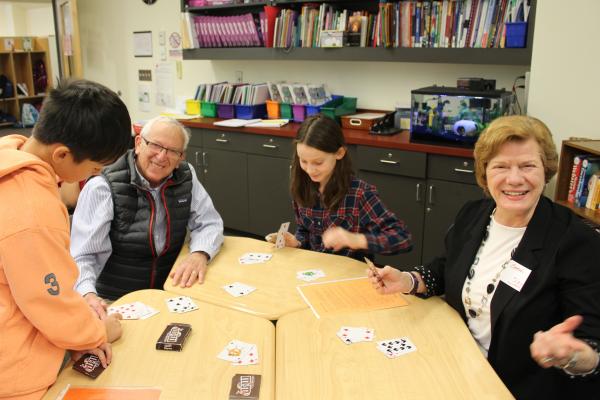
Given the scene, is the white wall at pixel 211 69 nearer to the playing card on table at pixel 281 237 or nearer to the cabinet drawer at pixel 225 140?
the cabinet drawer at pixel 225 140

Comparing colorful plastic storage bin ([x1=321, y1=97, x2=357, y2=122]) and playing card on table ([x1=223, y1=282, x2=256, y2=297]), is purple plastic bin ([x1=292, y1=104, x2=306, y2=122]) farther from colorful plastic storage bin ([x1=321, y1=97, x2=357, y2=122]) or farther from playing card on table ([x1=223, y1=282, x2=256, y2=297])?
playing card on table ([x1=223, y1=282, x2=256, y2=297])

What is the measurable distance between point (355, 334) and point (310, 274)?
47 cm

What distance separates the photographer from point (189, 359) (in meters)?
1.44

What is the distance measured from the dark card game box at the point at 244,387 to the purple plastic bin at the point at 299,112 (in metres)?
3.29

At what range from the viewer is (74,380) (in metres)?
1.35

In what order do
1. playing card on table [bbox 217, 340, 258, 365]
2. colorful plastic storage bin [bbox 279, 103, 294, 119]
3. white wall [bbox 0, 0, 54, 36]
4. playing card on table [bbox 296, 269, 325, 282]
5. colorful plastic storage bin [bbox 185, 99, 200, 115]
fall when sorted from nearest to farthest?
playing card on table [bbox 217, 340, 258, 365] < playing card on table [bbox 296, 269, 325, 282] < colorful plastic storage bin [bbox 279, 103, 294, 119] < colorful plastic storage bin [bbox 185, 99, 200, 115] < white wall [bbox 0, 0, 54, 36]

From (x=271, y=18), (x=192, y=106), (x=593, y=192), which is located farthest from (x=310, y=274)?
(x=192, y=106)

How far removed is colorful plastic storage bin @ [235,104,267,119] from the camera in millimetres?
4691

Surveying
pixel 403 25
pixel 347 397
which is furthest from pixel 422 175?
pixel 347 397

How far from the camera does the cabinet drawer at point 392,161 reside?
3.49 meters

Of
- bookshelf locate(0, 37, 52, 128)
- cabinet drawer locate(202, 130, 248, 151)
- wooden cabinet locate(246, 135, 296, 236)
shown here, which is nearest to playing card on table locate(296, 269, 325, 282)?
wooden cabinet locate(246, 135, 296, 236)

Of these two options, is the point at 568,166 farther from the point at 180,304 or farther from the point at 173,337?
the point at 173,337

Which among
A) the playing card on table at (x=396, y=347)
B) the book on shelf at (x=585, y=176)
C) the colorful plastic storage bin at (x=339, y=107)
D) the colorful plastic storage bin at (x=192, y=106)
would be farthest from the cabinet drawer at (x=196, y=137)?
the playing card on table at (x=396, y=347)

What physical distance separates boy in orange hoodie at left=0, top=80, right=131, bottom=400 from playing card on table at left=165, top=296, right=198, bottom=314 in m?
0.37
